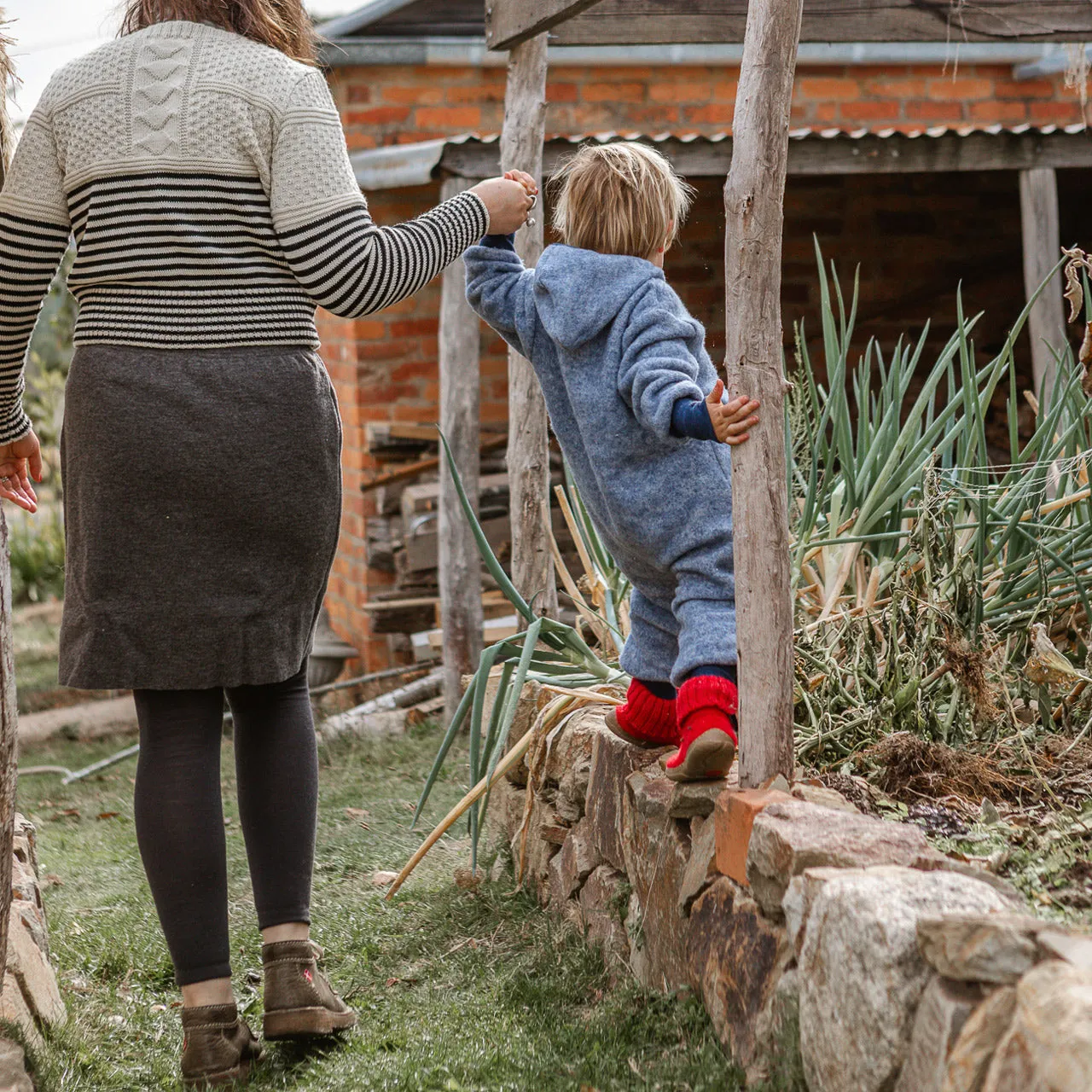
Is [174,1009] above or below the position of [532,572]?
below

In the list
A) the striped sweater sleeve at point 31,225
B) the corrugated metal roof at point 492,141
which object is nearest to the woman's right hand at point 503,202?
the striped sweater sleeve at point 31,225

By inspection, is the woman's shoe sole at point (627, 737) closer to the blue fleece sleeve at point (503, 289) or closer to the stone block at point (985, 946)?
the blue fleece sleeve at point (503, 289)

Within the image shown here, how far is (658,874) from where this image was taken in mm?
2379

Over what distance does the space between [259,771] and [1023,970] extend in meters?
1.23

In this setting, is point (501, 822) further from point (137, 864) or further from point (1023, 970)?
point (1023, 970)

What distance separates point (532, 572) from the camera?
4.00 meters

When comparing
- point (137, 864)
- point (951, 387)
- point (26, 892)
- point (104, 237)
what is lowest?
point (137, 864)

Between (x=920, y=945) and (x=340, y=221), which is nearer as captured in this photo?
(x=920, y=945)

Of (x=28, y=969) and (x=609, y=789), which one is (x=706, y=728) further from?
(x=28, y=969)

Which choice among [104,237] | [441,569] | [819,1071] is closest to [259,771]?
[104,237]

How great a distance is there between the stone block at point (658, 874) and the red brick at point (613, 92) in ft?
17.0

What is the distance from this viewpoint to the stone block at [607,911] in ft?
8.27

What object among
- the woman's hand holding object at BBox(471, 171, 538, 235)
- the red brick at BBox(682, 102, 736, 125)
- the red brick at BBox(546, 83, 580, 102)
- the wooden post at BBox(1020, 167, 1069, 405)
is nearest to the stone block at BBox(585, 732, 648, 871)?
the woman's hand holding object at BBox(471, 171, 538, 235)

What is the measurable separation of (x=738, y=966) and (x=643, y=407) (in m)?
0.86
